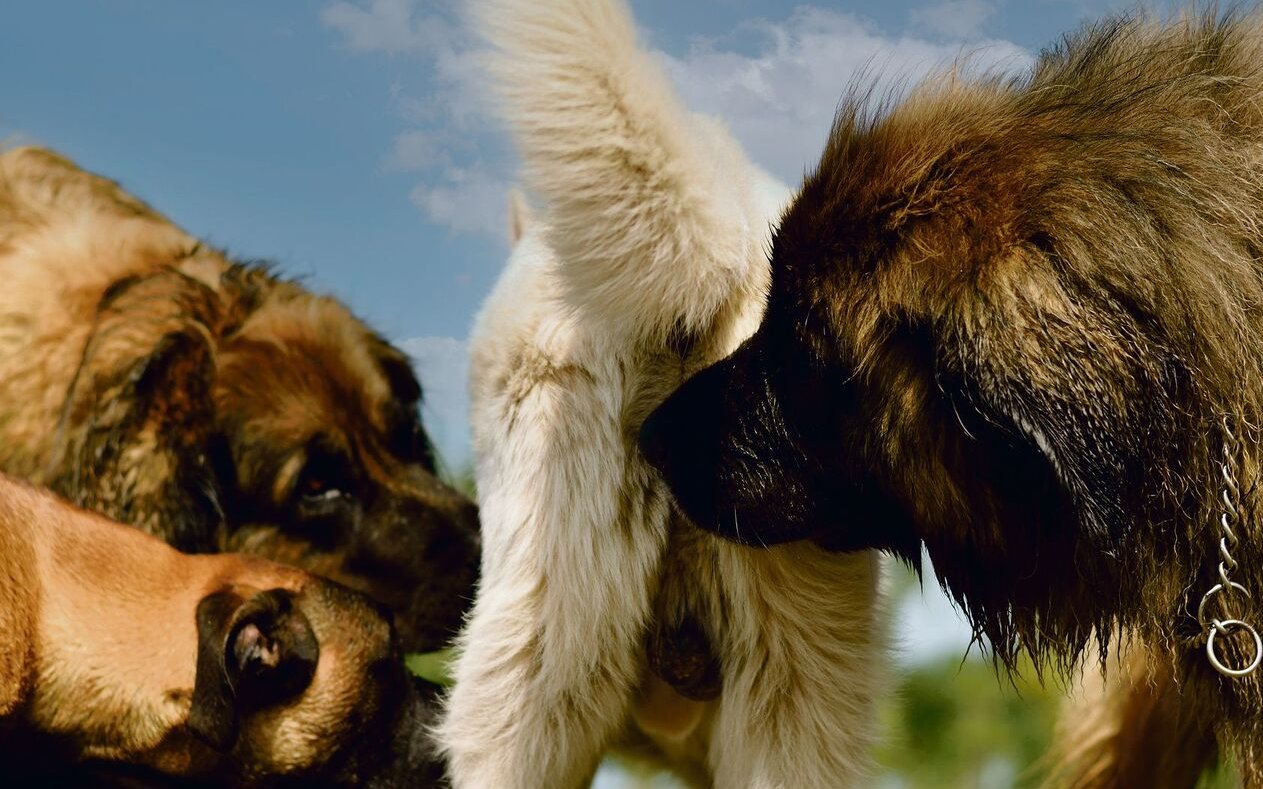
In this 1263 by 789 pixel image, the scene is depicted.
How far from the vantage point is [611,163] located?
249 centimetres

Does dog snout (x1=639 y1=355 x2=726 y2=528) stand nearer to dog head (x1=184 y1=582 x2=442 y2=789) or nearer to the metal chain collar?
the metal chain collar

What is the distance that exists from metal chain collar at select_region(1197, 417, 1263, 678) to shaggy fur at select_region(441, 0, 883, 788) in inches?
31.4

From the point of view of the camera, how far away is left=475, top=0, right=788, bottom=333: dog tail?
2.45m

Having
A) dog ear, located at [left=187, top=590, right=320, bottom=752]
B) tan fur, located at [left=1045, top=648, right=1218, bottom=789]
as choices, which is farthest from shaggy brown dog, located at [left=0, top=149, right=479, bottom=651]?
tan fur, located at [left=1045, top=648, right=1218, bottom=789]

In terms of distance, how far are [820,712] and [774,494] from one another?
2.02 feet

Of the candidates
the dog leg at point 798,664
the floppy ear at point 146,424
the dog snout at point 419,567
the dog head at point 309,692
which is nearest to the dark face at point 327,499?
the dog snout at point 419,567

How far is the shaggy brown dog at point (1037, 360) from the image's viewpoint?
7.27 ft

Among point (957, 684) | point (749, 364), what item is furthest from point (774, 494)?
point (957, 684)

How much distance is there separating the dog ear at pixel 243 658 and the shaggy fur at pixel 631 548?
458 mm

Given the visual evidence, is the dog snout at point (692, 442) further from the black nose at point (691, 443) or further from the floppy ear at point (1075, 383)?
the floppy ear at point (1075, 383)

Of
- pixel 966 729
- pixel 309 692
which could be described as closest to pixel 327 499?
pixel 309 692

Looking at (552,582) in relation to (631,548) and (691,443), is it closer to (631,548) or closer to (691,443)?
(631,548)

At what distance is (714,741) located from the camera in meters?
3.24

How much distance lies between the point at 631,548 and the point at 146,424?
1997mm
